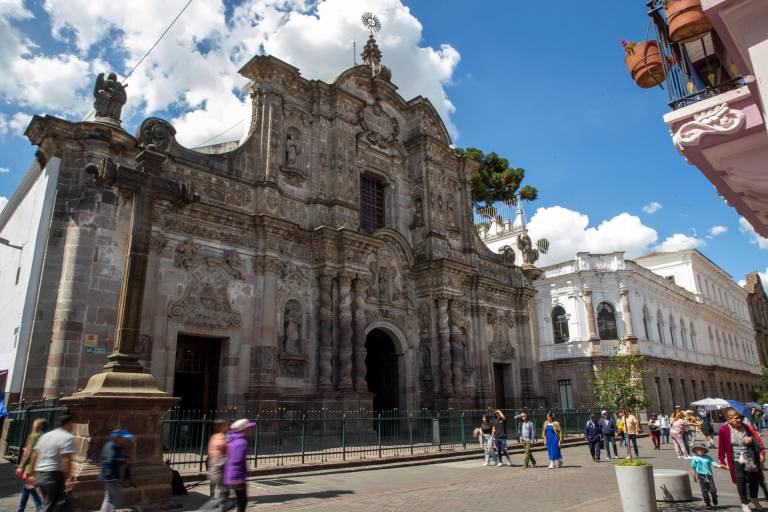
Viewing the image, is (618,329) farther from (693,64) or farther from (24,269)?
(24,269)

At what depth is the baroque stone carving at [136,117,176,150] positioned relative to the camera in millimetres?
16812

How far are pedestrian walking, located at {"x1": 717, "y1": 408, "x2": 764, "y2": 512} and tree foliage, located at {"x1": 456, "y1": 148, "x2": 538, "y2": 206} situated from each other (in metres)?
34.6

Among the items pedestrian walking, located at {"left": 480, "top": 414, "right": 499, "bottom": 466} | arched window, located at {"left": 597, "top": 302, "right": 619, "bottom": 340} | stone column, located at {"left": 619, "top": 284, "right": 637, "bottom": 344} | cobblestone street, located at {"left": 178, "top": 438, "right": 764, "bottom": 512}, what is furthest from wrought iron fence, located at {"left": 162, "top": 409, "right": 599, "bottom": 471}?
arched window, located at {"left": 597, "top": 302, "right": 619, "bottom": 340}

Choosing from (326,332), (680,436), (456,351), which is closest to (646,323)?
(456,351)

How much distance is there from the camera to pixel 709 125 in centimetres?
648

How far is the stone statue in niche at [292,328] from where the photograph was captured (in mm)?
18297

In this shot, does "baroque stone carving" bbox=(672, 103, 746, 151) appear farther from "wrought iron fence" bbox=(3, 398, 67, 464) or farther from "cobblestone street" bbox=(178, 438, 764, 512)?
"wrought iron fence" bbox=(3, 398, 67, 464)

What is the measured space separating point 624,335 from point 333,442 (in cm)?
2504

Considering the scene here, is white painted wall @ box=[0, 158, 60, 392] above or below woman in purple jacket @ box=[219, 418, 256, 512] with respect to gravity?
above

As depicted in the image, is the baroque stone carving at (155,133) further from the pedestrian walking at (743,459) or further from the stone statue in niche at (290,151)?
the pedestrian walking at (743,459)

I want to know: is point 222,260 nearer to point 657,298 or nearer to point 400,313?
point 400,313

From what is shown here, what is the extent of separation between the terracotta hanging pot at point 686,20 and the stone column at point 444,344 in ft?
56.2

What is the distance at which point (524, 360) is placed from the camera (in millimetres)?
27391

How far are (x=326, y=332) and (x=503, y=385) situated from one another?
11.8 m
